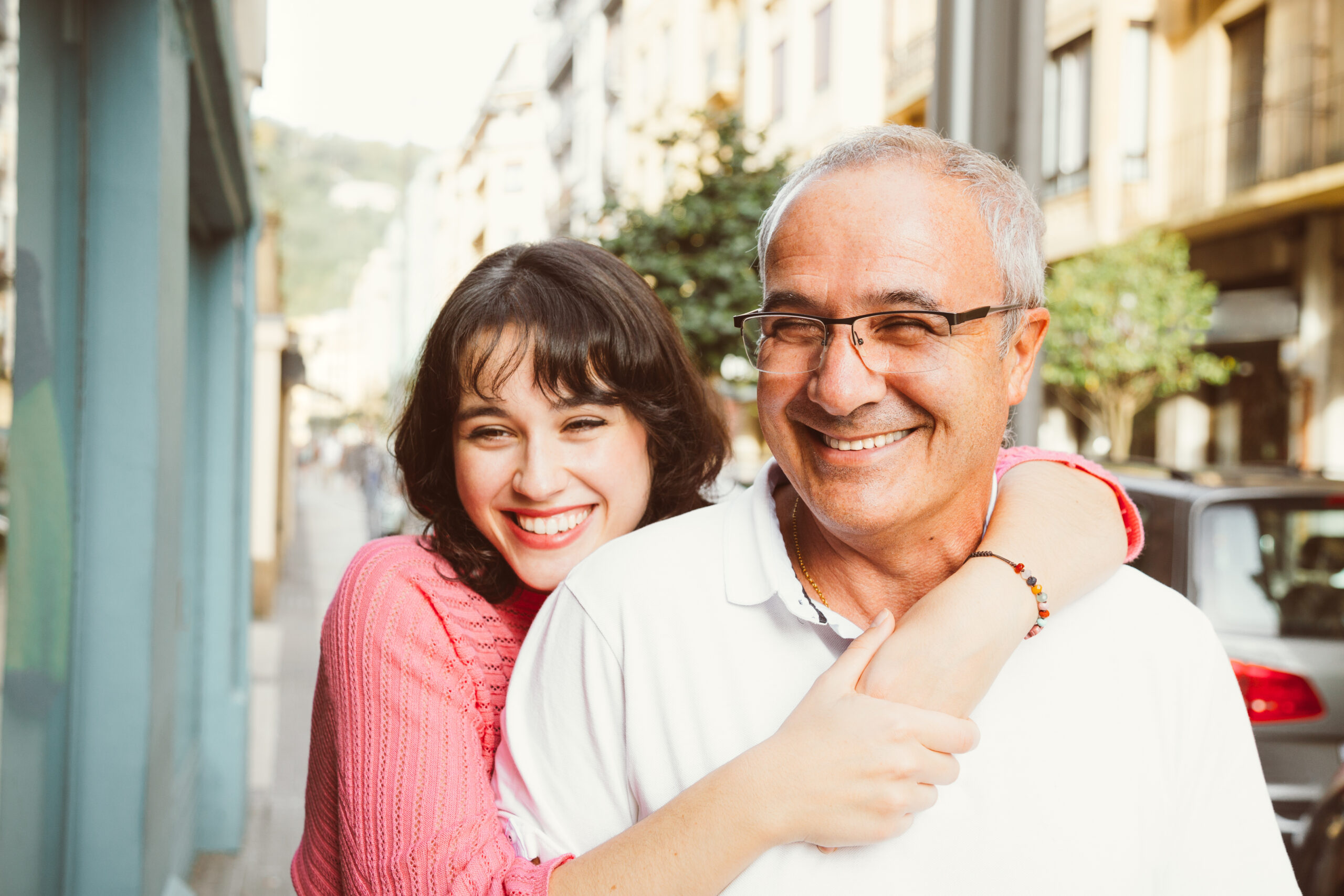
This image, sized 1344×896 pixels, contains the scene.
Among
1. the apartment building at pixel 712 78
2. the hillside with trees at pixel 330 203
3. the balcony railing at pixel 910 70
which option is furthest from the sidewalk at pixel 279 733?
the hillside with trees at pixel 330 203

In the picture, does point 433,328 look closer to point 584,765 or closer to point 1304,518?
point 584,765

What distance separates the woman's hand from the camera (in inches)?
54.4

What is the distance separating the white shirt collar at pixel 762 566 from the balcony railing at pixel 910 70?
16.3 meters

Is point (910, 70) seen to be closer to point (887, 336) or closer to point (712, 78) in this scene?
point (712, 78)

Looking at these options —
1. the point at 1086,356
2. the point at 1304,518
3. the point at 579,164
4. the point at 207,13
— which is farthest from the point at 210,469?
the point at 579,164

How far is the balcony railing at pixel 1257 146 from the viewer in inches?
535

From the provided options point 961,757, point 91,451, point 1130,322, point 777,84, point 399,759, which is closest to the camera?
point 961,757

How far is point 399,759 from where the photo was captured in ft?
5.69

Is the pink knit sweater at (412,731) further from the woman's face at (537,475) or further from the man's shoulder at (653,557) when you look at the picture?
the man's shoulder at (653,557)

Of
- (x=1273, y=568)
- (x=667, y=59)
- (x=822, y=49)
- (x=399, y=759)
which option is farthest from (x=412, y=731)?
(x=667, y=59)

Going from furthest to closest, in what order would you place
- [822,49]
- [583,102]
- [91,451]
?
[583,102] < [822,49] < [91,451]

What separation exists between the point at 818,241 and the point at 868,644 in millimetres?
549

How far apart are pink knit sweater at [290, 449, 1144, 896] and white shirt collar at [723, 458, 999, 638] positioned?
454mm

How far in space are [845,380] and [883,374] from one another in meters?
0.06
